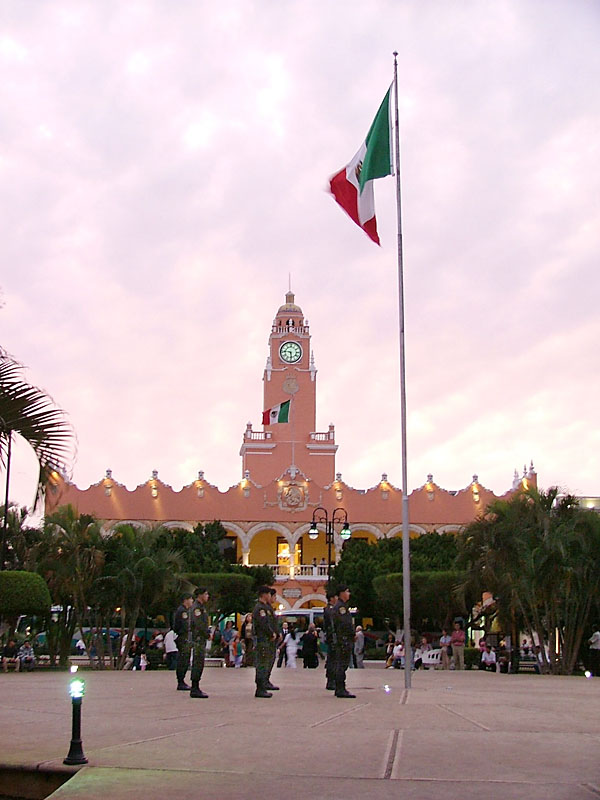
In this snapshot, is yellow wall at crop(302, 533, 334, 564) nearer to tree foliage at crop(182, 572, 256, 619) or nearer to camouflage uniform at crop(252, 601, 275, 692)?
tree foliage at crop(182, 572, 256, 619)

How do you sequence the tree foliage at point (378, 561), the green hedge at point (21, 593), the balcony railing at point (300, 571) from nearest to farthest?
the green hedge at point (21, 593)
the tree foliage at point (378, 561)
the balcony railing at point (300, 571)

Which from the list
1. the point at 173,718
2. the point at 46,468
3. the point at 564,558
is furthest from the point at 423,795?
the point at 564,558

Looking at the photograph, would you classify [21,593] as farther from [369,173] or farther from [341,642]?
[369,173]

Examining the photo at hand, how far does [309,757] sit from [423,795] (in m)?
1.48

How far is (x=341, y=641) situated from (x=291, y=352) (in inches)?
1970

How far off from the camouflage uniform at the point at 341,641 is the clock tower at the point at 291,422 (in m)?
44.1

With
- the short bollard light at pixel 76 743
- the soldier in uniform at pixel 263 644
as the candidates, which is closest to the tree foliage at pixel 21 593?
the soldier in uniform at pixel 263 644

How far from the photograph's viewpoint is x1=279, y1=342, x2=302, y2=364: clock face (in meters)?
61.4

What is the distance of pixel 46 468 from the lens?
6.67 m

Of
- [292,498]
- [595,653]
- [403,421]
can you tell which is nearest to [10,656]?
[595,653]

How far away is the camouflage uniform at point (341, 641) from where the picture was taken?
11.8 metres

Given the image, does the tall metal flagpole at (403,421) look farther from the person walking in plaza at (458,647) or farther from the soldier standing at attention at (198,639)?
the person walking in plaza at (458,647)

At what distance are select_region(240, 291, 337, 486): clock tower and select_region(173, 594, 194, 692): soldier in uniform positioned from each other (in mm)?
41708

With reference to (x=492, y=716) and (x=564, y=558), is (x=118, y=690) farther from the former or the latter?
(x=564, y=558)
